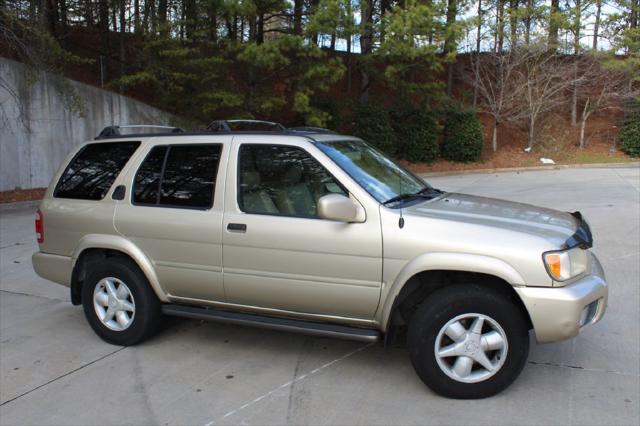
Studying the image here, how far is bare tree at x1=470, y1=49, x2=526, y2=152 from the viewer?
69.5 ft

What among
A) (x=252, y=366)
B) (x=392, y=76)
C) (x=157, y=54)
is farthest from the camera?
(x=392, y=76)

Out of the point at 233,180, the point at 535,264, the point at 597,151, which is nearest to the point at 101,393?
the point at 233,180

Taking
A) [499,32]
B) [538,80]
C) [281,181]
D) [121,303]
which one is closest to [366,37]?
[499,32]

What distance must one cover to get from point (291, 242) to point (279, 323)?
2.00 ft

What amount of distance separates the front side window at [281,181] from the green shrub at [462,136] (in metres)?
17.4

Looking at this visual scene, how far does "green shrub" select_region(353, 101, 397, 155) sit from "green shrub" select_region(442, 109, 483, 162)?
233 cm

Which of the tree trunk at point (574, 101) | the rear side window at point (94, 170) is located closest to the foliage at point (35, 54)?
the rear side window at point (94, 170)

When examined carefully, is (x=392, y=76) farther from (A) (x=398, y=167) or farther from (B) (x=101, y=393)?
(B) (x=101, y=393)

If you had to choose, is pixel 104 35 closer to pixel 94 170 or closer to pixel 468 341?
pixel 94 170

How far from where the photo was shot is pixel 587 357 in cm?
420

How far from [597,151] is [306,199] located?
21.4m

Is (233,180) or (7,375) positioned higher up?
(233,180)

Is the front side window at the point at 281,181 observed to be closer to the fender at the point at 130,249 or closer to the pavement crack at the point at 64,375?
the fender at the point at 130,249

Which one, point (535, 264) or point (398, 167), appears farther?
point (398, 167)
